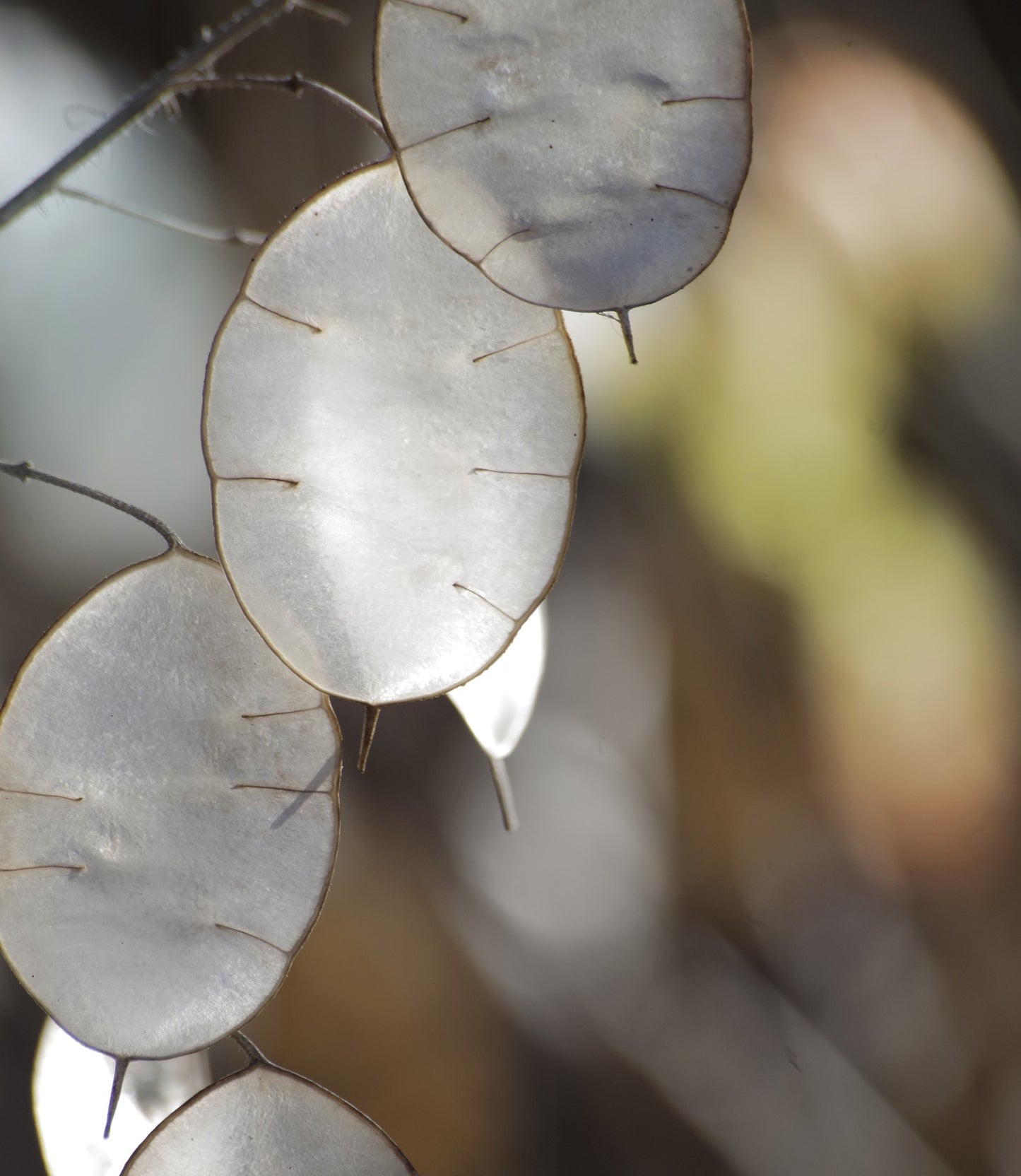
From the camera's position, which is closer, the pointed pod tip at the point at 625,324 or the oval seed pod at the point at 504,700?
the pointed pod tip at the point at 625,324

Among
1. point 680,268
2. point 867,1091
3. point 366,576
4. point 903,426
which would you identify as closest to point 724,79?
point 680,268

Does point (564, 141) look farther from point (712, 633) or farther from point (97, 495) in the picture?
point (712, 633)

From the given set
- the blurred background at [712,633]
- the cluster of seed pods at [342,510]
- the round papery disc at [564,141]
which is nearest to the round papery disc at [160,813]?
the cluster of seed pods at [342,510]

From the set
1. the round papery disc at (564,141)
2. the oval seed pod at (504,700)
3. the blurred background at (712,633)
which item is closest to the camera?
the round papery disc at (564,141)

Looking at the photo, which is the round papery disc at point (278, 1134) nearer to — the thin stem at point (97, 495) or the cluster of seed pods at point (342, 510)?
the cluster of seed pods at point (342, 510)

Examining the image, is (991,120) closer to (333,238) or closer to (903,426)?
(903,426)

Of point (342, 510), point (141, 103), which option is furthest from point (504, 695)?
point (141, 103)
